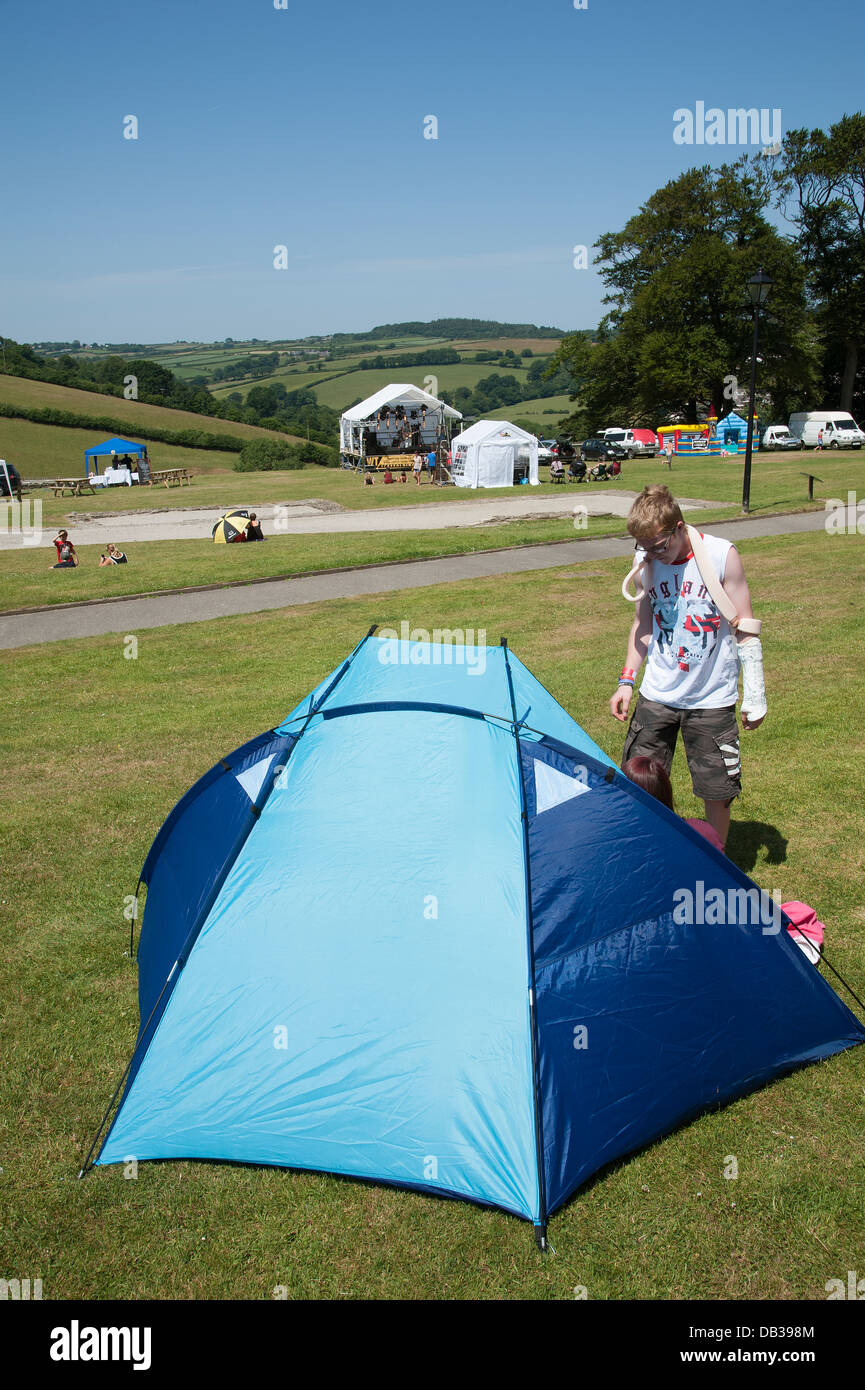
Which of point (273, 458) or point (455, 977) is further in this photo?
point (273, 458)

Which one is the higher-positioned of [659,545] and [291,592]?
[659,545]

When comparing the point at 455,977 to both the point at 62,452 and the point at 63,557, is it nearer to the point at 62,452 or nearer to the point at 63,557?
the point at 63,557

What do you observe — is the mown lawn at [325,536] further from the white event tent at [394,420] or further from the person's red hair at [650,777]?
the person's red hair at [650,777]

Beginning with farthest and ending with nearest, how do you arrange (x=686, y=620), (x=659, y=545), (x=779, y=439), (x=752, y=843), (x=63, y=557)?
(x=779, y=439), (x=63, y=557), (x=752, y=843), (x=686, y=620), (x=659, y=545)

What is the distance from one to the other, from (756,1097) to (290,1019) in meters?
2.06

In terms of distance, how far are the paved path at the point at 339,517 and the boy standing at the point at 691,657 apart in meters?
18.8

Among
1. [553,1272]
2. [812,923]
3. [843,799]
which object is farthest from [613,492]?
[553,1272]

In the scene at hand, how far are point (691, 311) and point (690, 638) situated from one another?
53.5 meters

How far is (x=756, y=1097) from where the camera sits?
401 cm

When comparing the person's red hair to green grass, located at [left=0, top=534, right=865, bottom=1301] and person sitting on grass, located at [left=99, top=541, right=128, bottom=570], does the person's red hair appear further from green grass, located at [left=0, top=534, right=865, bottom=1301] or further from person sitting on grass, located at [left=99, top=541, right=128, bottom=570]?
person sitting on grass, located at [left=99, top=541, right=128, bottom=570]

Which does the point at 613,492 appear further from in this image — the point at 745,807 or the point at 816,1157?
the point at 816,1157

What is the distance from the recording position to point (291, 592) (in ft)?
52.0

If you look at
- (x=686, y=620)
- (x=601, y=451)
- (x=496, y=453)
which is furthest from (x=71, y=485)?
(x=686, y=620)
